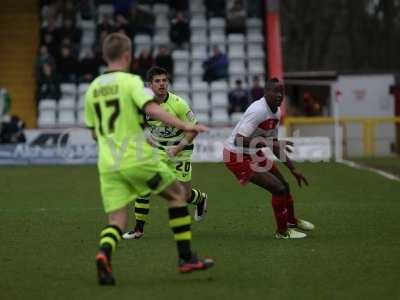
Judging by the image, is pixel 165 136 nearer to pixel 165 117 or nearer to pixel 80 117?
pixel 165 117

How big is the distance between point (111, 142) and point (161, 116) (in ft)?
1.54

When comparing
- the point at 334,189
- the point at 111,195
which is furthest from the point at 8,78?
the point at 111,195

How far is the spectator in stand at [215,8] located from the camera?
34.8m

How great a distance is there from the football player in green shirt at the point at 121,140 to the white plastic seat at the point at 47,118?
2186cm

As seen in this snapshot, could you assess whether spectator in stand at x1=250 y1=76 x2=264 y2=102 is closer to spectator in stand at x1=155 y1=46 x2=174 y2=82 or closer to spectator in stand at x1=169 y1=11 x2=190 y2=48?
spectator in stand at x1=155 y1=46 x2=174 y2=82

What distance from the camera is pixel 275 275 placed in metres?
9.41

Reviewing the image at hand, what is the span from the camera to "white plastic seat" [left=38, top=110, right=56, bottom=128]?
30781 mm

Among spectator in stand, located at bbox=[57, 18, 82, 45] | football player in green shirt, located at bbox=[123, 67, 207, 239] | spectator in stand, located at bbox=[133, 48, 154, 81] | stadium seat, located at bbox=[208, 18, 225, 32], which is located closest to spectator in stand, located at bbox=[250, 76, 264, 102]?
spectator in stand, located at bbox=[133, 48, 154, 81]

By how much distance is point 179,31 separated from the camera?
3331 centimetres

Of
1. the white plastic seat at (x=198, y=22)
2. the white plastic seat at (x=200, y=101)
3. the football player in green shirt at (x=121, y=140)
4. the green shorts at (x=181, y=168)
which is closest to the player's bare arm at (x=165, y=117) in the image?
the football player in green shirt at (x=121, y=140)

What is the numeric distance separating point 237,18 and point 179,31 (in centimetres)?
199

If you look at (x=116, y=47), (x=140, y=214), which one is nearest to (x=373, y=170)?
(x=140, y=214)

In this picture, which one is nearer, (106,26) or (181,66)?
(181,66)

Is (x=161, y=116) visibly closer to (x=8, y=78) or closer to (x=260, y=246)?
(x=260, y=246)
